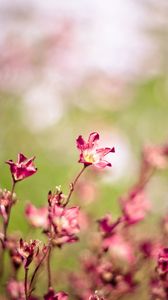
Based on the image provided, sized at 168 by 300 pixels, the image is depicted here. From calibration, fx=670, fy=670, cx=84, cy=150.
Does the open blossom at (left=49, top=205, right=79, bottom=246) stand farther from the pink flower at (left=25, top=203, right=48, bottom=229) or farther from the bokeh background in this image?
the bokeh background

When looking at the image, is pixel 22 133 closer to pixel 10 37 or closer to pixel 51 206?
pixel 10 37

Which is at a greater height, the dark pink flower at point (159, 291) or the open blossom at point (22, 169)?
the open blossom at point (22, 169)

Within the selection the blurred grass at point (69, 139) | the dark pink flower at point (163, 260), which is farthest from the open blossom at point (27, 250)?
the blurred grass at point (69, 139)

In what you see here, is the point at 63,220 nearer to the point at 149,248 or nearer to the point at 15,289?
the point at 15,289

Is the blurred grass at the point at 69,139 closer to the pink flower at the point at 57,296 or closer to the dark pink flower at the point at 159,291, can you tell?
the dark pink flower at the point at 159,291

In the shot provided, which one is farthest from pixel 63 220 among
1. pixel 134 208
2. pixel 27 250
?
pixel 134 208

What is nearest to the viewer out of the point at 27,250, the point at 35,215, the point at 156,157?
the point at 27,250
